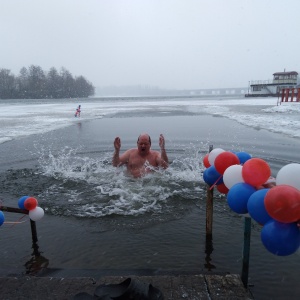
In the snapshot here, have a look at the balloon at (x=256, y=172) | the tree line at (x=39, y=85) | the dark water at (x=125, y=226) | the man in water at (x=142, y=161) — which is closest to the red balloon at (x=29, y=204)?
the dark water at (x=125, y=226)

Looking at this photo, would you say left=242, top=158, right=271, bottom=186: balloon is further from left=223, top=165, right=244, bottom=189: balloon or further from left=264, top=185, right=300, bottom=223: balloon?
left=264, top=185, right=300, bottom=223: balloon

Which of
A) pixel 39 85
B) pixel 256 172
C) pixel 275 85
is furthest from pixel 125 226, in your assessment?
pixel 39 85

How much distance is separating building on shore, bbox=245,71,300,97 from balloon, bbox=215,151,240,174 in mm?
62590

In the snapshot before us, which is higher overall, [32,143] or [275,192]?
[275,192]

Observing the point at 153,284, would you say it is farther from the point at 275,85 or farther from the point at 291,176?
the point at 275,85

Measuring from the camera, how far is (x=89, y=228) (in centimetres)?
473

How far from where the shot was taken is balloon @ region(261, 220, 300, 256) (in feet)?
6.94

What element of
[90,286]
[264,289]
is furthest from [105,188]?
[264,289]

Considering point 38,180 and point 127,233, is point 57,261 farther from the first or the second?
point 38,180

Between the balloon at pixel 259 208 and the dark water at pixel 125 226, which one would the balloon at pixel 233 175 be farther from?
the dark water at pixel 125 226

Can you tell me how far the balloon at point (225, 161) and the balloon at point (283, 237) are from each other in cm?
102

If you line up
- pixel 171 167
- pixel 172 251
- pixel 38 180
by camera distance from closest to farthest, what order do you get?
pixel 172 251
pixel 38 180
pixel 171 167

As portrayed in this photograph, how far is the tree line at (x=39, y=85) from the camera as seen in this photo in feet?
305

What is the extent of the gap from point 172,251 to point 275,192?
7.47ft
